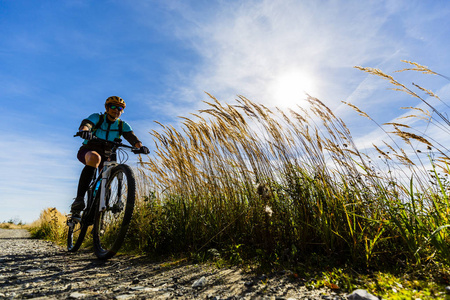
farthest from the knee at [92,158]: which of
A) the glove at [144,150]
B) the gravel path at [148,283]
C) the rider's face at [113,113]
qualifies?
the gravel path at [148,283]

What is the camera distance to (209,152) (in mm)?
3736

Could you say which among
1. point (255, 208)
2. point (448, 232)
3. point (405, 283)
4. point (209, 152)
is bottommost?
point (405, 283)

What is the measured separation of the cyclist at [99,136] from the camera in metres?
3.97

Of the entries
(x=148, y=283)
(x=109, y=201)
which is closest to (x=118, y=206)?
(x=109, y=201)

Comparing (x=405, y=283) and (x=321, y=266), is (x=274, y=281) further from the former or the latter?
(x=405, y=283)

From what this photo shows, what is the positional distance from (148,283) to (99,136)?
279 cm

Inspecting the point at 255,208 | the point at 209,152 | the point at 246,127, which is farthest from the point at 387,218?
the point at 209,152

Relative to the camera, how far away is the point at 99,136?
4.32 meters

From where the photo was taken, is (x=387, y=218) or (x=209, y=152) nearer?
(x=387, y=218)

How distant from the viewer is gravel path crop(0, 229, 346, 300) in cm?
197

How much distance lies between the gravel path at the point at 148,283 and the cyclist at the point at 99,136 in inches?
49.8

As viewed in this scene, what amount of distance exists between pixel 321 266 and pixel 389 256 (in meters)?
0.63

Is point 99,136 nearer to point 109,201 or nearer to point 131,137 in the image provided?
point 131,137

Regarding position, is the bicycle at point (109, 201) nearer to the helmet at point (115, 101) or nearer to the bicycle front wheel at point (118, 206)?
the bicycle front wheel at point (118, 206)
